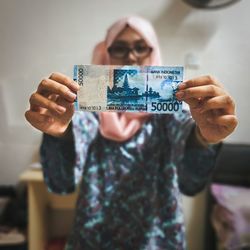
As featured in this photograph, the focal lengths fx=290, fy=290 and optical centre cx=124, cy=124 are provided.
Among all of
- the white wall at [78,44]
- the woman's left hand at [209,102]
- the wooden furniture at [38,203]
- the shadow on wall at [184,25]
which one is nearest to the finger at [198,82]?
the woman's left hand at [209,102]

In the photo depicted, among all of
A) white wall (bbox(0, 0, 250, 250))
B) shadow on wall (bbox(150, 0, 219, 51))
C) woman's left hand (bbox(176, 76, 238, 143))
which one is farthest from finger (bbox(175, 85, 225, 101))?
shadow on wall (bbox(150, 0, 219, 51))

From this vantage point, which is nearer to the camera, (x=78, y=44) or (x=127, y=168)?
(x=127, y=168)

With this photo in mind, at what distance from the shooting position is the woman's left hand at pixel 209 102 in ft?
1.08

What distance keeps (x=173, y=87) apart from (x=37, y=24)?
334mm

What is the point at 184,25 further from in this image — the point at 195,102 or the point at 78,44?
the point at 195,102

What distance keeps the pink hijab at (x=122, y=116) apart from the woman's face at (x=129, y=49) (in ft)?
0.04

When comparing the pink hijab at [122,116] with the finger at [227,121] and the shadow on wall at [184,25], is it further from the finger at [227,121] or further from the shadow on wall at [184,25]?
the shadow on wall at [184,25]

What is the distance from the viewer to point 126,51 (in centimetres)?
49

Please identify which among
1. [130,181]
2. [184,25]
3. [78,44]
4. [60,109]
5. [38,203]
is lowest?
[38,203]

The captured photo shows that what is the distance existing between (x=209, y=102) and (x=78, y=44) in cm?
57

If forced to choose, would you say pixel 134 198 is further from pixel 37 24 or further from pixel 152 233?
pixel 37 24

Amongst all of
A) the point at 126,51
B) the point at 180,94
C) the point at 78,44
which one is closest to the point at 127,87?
the point at 180,94

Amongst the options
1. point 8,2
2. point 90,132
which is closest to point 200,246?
point 90,132

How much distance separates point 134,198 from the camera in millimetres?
485
